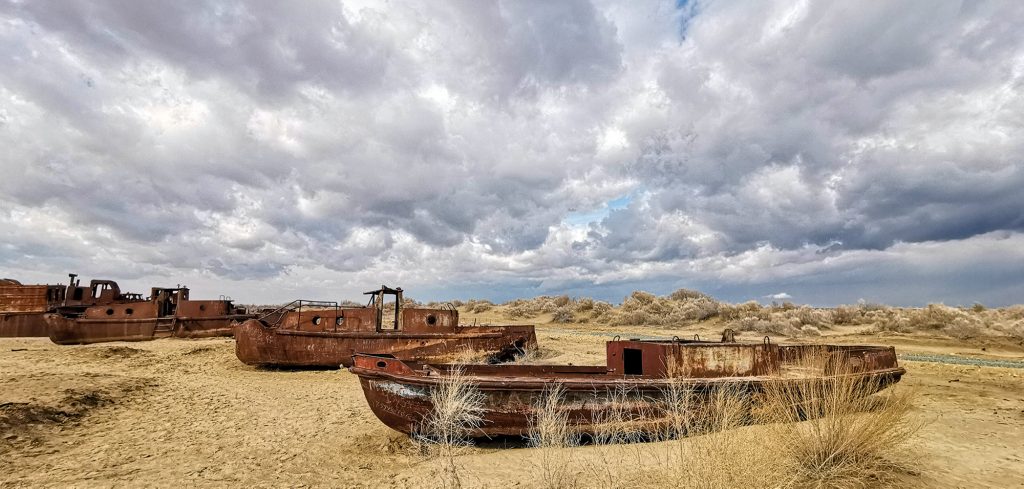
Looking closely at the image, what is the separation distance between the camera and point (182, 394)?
11250 millimetres

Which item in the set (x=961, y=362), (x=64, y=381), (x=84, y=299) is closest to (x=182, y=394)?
(x=64, y=381)

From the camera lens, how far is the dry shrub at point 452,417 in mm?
6660

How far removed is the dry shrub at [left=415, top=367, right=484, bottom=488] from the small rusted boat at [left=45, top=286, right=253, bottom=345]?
21.1 metres

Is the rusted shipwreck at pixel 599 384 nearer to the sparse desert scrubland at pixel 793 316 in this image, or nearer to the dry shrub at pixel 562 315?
the sparse desert scrubland at pixel 793 316

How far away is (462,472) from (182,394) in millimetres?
8651

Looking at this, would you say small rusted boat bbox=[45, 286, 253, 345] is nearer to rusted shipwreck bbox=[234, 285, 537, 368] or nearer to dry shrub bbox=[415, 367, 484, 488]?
rusted shipwreck bbox=[234, 285, 537, 368]

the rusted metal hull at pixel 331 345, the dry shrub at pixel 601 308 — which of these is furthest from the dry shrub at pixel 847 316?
the rusted metal hull at pixel 331 345

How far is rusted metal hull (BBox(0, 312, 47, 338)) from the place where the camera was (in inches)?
1007

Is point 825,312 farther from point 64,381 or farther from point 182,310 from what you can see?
point 182,310

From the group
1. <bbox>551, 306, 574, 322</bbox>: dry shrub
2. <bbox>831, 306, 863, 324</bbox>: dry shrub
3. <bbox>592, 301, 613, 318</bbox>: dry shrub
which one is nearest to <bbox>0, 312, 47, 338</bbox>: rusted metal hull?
<bbox>551, 306, 574, 322</bbox>: dry shrub

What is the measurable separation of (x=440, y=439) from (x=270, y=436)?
3057 millimetres

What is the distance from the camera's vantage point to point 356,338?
15555mm

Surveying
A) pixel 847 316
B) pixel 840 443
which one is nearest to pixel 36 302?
pixel 840 443

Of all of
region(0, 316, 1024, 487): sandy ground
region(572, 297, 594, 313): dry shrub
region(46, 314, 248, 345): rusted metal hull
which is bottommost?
region(0, 316, 1024, 487): sandy ground
